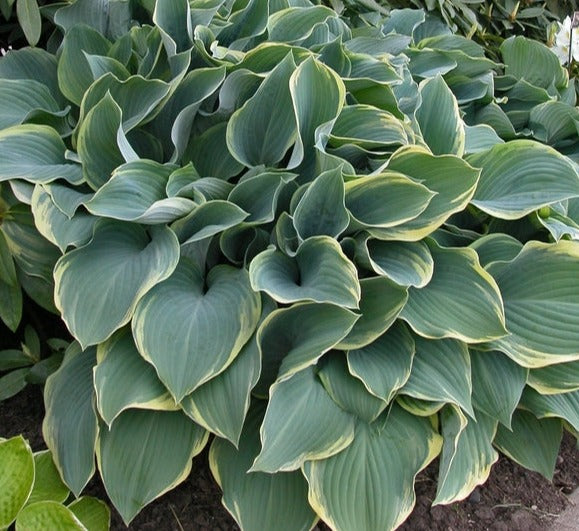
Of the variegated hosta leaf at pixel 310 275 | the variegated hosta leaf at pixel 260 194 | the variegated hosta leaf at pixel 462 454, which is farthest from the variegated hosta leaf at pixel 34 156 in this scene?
the variegated hosta leaf at pixel 462 454

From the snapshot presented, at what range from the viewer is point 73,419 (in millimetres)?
1428

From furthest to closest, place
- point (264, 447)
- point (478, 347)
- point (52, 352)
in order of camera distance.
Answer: point (52, 352)
point (478, 347)
point (264, 447)

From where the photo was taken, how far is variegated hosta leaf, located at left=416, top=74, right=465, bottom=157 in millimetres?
1673

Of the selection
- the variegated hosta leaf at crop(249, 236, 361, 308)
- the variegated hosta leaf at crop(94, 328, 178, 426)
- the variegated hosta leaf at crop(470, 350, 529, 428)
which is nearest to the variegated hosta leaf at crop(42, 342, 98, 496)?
the variegated hosta leaf at crop(94, 328, 178, 426)

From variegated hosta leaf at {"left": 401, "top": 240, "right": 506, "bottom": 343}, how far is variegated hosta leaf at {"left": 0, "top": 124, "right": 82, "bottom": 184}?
77 cm

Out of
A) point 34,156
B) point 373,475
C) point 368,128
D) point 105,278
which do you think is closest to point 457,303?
point 373,475

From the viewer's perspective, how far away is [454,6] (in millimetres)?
2971

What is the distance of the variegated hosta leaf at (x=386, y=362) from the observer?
1309mm

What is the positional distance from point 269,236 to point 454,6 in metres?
1.93

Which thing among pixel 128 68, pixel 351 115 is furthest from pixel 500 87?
pixel 128 68

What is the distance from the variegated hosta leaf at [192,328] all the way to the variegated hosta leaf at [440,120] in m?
0.62

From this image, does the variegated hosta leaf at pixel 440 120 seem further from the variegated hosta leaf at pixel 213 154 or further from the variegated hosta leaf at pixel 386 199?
the variegated hosta leaf at pixel 213 154

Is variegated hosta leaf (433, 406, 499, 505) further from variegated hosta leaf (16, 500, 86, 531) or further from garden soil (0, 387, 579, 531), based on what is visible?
variegated hosta leaf (16, 500, 86, 531)

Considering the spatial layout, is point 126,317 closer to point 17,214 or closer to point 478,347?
point 17,214
